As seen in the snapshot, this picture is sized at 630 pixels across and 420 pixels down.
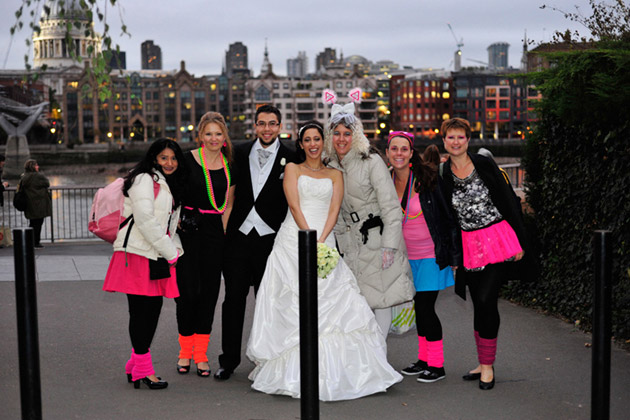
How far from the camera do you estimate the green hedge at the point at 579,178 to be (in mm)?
6012

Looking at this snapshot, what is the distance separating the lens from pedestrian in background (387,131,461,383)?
17.4 feet

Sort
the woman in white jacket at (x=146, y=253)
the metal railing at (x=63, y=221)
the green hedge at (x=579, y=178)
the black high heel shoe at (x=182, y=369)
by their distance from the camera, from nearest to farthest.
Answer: the woman in white jacket at (x=146, y=253)
the black high heel shoe at (x=182, y=369)
the green hedge at (x=579, y=178)
the metal railing at (x=63, y=221)

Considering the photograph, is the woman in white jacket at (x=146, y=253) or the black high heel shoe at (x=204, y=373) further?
the black high heel shoe at (x=204, y=373)

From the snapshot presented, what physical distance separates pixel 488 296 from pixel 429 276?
45 cm

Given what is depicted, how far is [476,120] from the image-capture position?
455 ft

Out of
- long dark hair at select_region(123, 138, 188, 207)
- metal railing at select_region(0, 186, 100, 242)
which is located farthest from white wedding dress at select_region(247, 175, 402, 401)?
metal railing at select_region(0, 186, 100, 242)

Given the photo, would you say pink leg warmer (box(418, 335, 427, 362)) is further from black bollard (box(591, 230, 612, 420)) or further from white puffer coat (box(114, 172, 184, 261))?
→ black bollard (box(591, 230, 612, 420))

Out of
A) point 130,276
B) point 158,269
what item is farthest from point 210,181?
point 130,276

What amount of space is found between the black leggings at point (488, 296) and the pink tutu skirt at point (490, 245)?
9 cm

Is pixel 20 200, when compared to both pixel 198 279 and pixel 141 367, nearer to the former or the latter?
pixel 198 279

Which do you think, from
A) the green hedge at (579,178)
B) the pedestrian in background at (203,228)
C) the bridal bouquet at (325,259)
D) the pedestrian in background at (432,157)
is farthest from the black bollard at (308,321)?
the green hedge at (579,178)

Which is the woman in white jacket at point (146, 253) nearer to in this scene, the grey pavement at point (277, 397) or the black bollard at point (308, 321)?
the grey pavement at point (277, 397)

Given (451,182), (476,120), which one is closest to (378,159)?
(451,182)

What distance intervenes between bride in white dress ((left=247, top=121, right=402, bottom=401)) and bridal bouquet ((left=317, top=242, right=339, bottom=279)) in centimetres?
13
